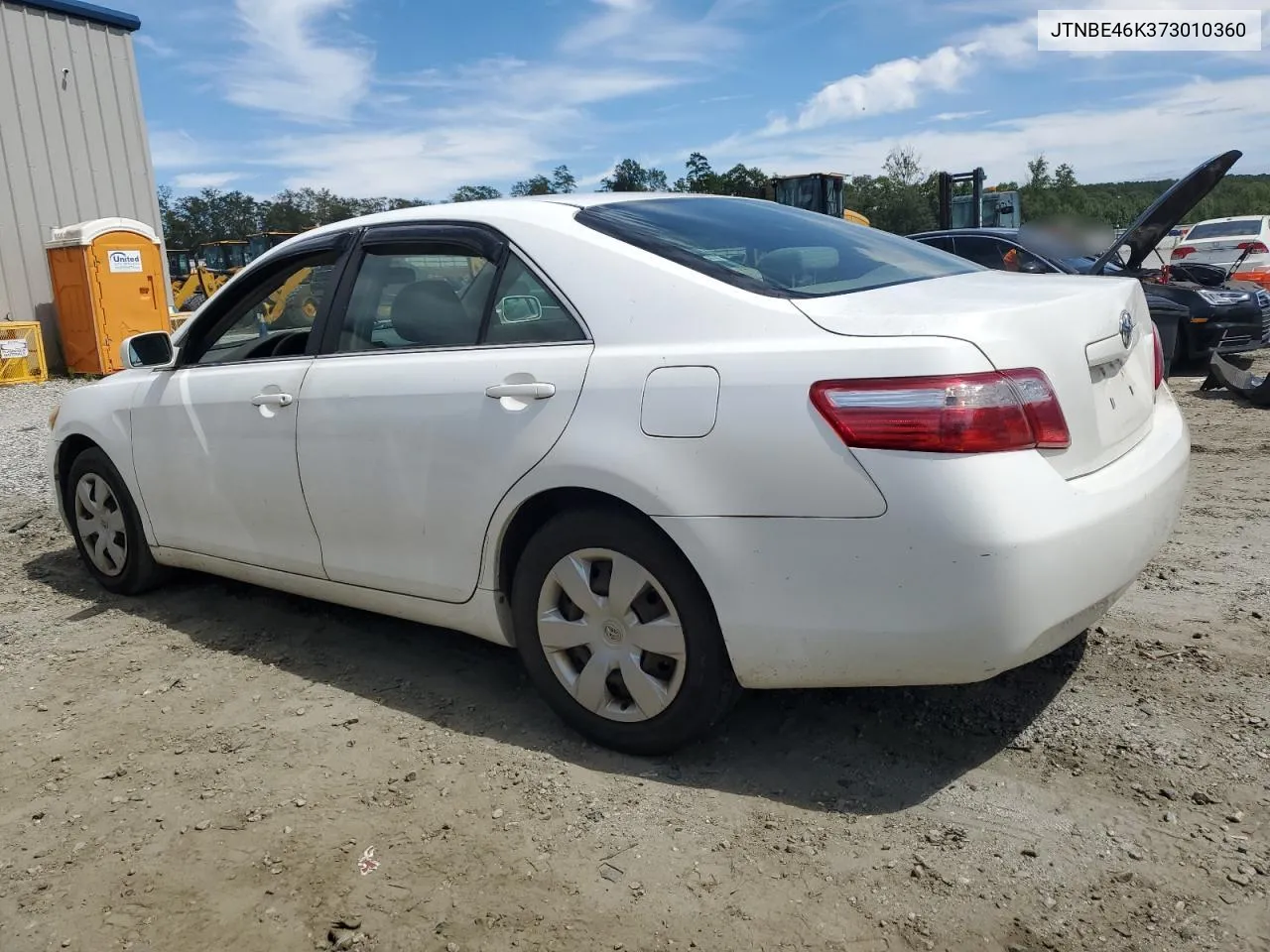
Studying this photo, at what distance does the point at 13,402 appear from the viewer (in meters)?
11.8

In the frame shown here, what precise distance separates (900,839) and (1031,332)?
127cm

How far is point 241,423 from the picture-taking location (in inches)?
149

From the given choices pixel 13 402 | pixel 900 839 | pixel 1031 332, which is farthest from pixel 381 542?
pixel 13 402

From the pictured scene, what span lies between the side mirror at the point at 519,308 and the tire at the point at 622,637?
0.63m

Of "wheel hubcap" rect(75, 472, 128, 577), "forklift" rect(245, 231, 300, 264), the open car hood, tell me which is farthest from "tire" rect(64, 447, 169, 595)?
"forklift" rect(245, 231, 300, 264)

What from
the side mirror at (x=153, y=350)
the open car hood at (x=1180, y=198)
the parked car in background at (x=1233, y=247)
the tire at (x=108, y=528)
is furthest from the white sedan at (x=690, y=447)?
the parked car in background at (x=1233, y=247)

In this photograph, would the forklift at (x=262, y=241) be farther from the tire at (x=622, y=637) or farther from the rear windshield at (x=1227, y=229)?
the tire at (x=622, y=637)

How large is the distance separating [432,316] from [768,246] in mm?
1112

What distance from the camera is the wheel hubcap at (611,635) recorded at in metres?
2.74

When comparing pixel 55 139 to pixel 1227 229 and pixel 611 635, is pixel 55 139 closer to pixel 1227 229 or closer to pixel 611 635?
pixel 611 635

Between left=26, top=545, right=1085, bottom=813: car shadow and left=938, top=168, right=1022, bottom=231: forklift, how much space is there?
552 inches

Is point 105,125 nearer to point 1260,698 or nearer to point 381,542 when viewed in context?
point 381,542

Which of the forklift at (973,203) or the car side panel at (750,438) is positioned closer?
the car side panel at (750,438)

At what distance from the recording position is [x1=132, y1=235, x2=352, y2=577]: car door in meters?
3.67
